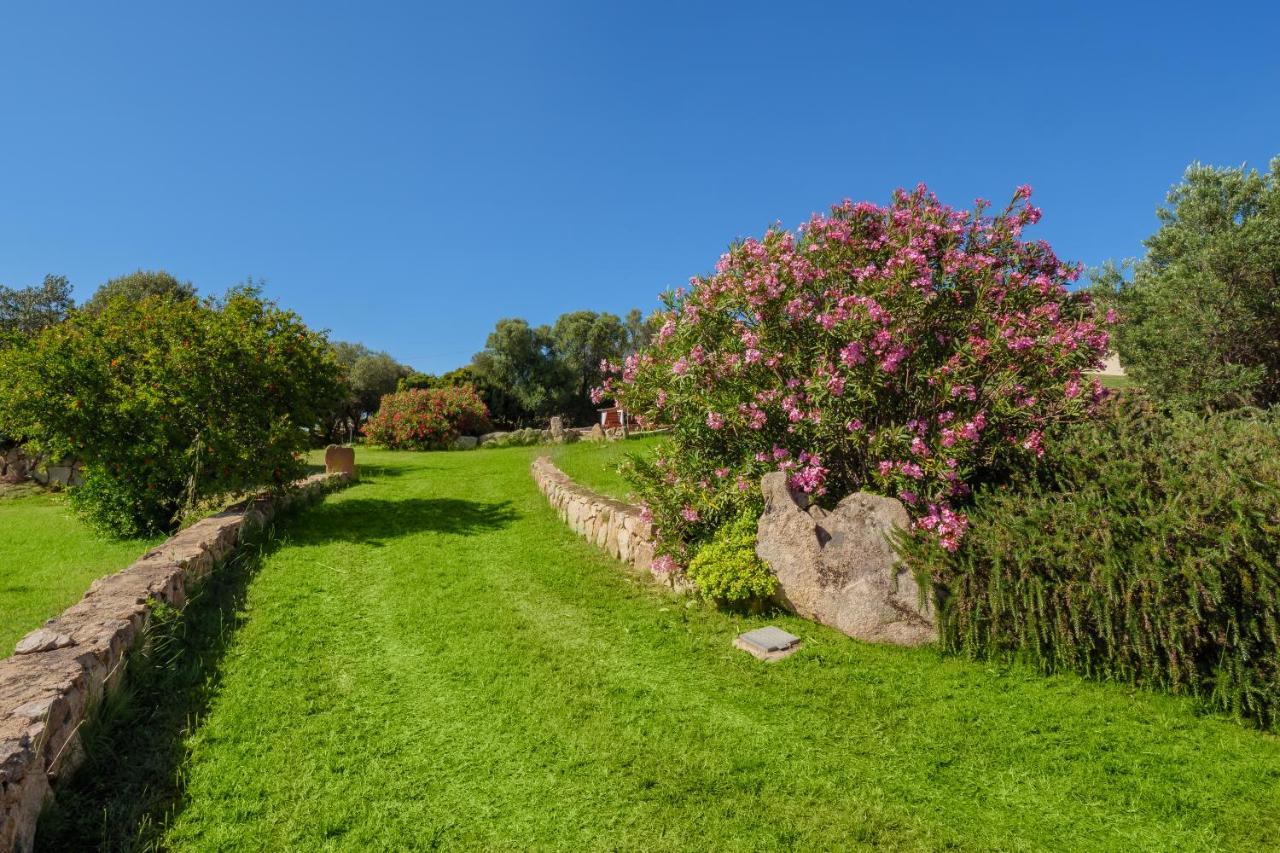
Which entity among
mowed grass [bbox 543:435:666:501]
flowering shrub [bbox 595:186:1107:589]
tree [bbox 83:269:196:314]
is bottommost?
mowed grass [bbox 543:435:666:501]

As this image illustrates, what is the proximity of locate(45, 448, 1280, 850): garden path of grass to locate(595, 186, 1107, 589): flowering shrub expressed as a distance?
4.97ft

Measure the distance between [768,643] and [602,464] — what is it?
9.79 meters

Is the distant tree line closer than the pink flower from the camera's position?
No

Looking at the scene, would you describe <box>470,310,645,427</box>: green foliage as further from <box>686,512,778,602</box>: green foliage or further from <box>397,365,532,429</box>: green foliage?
<box>686,512,778,602</box>: green foliage

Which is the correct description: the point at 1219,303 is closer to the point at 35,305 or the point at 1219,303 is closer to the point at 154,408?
the point at 154,408

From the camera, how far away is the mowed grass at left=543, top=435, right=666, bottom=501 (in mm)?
11240

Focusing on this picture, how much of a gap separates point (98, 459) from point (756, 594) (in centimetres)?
1057

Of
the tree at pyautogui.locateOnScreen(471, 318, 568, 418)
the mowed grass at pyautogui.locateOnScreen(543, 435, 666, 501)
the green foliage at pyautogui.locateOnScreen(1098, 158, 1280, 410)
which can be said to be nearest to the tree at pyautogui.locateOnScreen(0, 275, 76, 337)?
the tree at pyautogui.locateOnScreen(471, 318, 568, 418)

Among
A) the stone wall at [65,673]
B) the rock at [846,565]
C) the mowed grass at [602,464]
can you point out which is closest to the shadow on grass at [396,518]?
the mowed grass at [602,464]

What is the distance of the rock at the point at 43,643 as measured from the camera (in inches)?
181

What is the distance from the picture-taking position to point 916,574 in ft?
17.6

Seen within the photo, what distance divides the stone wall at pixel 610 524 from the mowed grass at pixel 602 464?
36cm

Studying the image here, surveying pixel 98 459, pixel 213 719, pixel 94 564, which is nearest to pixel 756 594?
pixel 213 719

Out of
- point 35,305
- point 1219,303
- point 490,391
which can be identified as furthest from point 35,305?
point 1219,303
